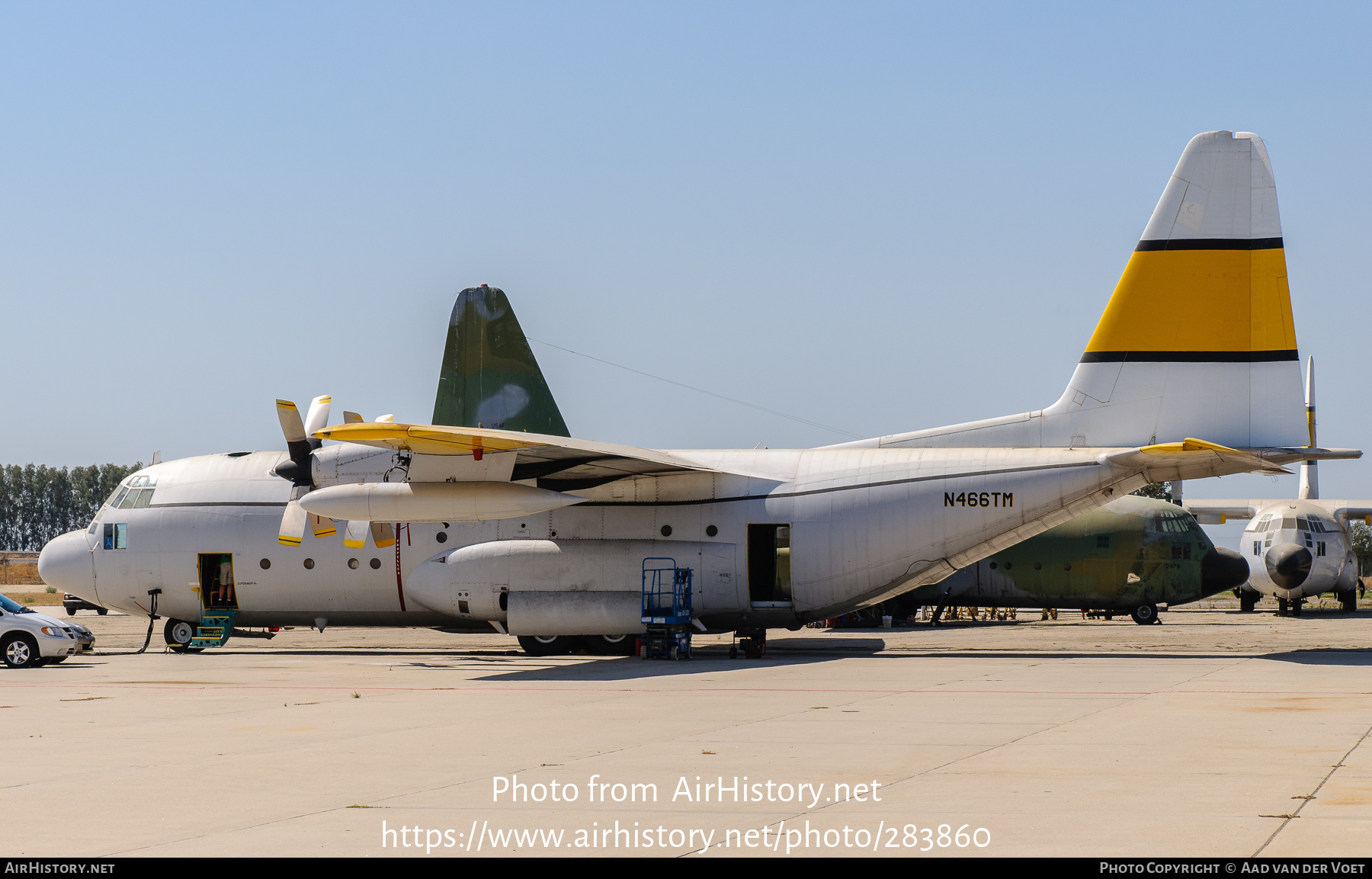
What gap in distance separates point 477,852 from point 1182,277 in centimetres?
1805

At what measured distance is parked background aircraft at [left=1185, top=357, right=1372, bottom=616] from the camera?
123 feet

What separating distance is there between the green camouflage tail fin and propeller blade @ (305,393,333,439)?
2.51 m

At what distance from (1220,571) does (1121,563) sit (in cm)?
276

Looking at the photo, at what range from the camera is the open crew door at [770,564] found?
878 inches

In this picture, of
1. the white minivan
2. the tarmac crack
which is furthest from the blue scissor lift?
the tarmac crack

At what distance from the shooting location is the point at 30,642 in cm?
2164

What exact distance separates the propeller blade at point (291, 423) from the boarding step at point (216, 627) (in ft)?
14.6

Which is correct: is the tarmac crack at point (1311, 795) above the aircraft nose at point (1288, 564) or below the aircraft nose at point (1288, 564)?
above

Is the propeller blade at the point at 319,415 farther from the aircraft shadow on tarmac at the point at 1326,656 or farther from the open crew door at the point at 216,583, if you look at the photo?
the aircraft shadow on tarmac at the point at 1326,656

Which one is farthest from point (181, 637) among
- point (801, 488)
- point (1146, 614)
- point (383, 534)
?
point (1146, 614)

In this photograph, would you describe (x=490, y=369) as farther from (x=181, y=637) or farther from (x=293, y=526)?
(x=181, y=637)

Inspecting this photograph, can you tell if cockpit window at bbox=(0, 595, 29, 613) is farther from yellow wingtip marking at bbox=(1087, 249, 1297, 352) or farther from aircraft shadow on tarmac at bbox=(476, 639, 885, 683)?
yellow wingtip marking at bbox=(1087, 249, 1297, 352)

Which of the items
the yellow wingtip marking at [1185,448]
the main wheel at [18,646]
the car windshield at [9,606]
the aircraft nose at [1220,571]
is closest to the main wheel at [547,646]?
the main wheel at [18,646]

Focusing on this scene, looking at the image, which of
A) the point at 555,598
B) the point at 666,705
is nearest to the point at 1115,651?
the point at 555,598
